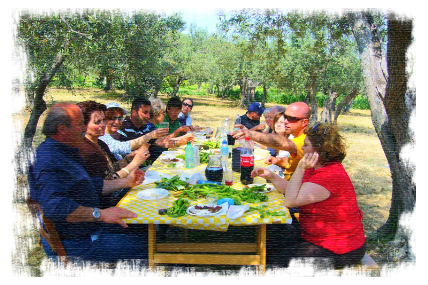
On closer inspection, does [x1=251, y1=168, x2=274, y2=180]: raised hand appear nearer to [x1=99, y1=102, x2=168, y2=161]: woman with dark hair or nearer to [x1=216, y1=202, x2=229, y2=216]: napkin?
[x1=216, y1=202, x2=229, y2=216]: napkin

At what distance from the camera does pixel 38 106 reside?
7.24 m

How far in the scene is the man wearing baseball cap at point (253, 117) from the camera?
6.96m

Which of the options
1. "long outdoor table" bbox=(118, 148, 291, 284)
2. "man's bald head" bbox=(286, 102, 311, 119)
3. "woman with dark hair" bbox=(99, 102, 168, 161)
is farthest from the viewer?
"woman with dark hair" bbox=(99, 102, 168, 161)

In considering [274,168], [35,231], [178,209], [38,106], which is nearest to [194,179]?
[178,209]

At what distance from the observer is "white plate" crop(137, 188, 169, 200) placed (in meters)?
2.84

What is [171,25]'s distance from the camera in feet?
35.5

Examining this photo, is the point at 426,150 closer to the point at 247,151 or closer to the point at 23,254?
the point at 247,151

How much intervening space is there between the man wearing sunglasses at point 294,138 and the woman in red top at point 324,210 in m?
0.88

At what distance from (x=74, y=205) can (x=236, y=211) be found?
3.82ft

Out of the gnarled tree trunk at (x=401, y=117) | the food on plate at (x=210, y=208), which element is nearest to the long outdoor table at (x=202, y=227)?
the food on plate at (x=210, y=208)

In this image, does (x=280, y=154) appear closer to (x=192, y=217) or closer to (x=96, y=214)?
(x=192, y=217)

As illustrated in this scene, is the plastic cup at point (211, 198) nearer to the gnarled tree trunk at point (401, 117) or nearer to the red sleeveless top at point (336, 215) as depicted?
the red sleeveless top at point (336, 215)

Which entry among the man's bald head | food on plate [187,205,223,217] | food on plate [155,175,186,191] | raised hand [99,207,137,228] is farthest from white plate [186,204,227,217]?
the man's bald head

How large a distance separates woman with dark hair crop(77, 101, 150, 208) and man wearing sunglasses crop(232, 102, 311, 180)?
1272mm
